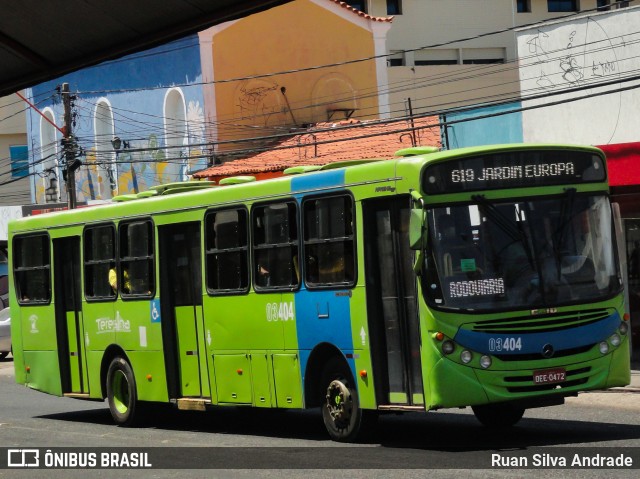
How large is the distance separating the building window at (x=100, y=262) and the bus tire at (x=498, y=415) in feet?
19.4

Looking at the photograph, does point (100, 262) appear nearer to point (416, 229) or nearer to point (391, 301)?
point (391, 301)

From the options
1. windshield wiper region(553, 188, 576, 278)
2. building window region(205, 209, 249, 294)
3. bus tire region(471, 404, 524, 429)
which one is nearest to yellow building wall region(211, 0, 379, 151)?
building window region(205, 209, 249, 294)

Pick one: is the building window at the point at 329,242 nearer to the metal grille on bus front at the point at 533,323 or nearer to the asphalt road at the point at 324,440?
the metal grille on bus front at the point at 533,323

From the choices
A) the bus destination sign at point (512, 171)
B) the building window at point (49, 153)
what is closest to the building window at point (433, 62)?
the building window at point (49, 153)

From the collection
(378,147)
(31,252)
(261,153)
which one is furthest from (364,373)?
(261,153)

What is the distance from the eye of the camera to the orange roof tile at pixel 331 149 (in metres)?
33.8

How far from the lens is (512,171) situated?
13172 millimetres

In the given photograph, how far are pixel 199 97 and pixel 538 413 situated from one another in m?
24.0

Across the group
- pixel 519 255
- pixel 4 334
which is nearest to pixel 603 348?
pixel 519 255

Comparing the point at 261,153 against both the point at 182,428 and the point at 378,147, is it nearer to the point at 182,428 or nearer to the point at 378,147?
the point at 378,147

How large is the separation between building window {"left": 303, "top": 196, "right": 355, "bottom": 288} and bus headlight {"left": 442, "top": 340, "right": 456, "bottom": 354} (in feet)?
4.87

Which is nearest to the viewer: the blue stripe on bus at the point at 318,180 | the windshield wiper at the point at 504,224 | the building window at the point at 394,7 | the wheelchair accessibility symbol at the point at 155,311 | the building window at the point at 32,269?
the windshield wiper at the point at 504,224

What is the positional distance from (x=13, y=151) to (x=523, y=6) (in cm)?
2419

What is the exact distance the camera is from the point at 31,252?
2014cm
